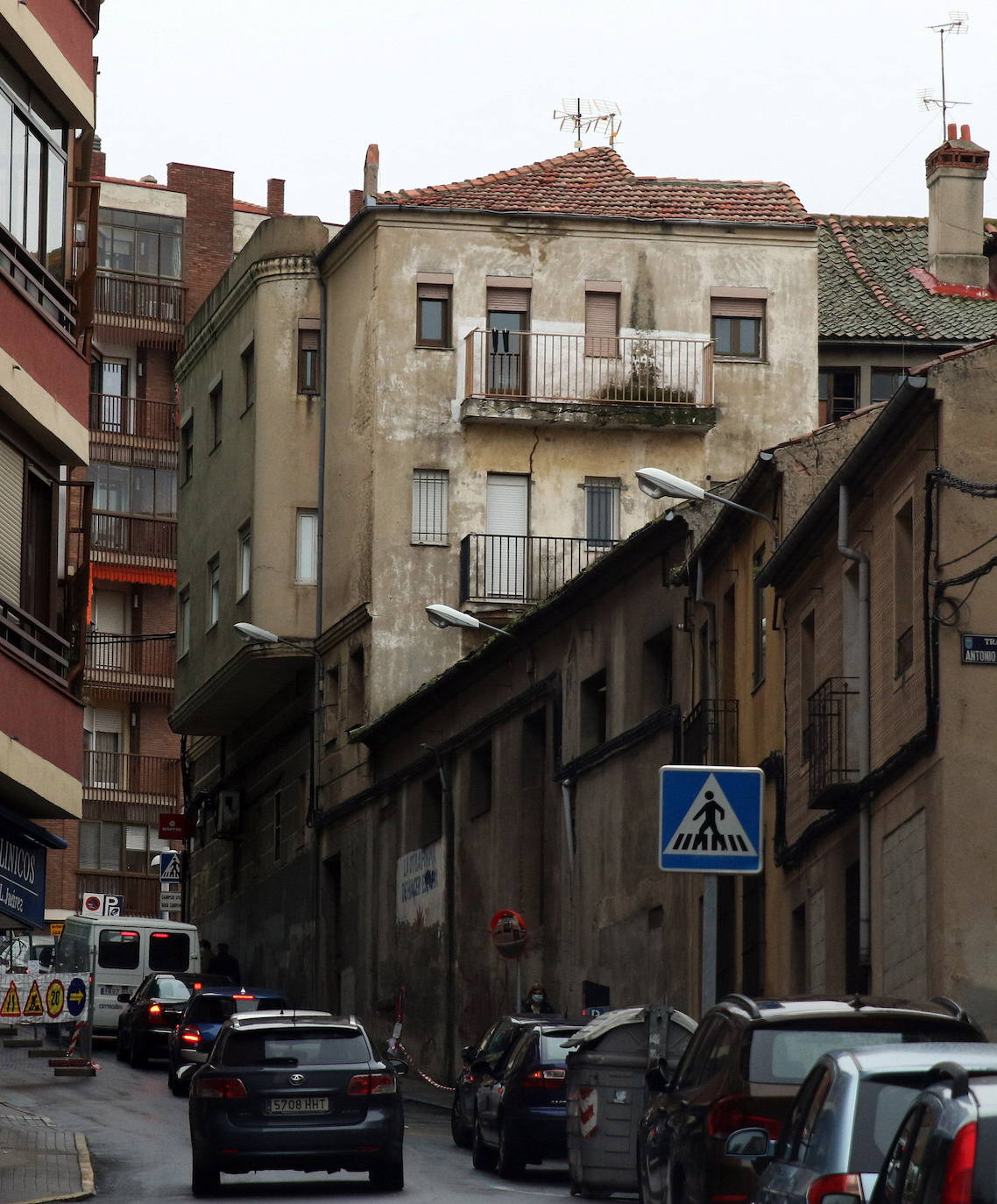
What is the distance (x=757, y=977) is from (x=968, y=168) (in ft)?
78.6

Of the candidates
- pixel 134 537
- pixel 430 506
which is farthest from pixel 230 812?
pixel 134 537

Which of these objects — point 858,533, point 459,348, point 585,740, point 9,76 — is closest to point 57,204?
point 9,76

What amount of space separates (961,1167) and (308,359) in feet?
140

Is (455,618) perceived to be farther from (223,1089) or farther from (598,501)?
(223,1089)

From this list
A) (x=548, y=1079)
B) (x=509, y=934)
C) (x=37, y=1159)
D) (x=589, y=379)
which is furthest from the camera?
(x=589, y=379)

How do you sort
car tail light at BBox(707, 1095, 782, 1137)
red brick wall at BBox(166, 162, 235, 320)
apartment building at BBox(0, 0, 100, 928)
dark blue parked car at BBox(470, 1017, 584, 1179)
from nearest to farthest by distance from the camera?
car tail light at BBox(707, 1095, 782, 1137) < apartment building at BBox(0, 0, 100, 928) < dark blue parked car at BBox(470, 1017, 584, 1179) < red brick wall at BBox(166, 162, 235, 320)

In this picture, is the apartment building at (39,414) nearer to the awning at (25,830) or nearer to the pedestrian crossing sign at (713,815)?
the awning at (25,830)

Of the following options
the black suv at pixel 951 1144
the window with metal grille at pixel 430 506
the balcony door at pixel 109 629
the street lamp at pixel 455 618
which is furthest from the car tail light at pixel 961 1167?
the balcony door at pixel 109 629

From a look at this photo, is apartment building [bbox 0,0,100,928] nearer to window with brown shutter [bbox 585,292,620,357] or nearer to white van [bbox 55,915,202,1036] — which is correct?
white van [bbox 55,915,202,1036]

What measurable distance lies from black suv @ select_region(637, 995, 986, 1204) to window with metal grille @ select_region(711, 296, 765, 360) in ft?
112

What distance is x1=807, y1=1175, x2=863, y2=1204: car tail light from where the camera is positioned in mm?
10188

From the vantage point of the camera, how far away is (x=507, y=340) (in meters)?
46.8

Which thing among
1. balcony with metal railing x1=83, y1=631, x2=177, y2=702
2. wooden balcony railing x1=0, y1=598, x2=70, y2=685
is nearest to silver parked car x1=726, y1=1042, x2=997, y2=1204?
wooden balcony railing x1=0, y1=598, x2=70, y2=685

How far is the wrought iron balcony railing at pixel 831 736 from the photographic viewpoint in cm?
2625
